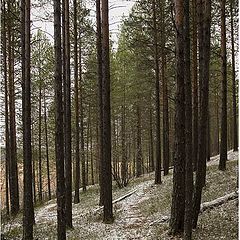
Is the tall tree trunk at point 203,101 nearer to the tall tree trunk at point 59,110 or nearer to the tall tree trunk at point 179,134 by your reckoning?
the tall tree trunk at point 179,134

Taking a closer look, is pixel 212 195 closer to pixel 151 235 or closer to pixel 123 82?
pixel 151 235

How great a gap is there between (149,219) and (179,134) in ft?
16.2

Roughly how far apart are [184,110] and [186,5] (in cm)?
276

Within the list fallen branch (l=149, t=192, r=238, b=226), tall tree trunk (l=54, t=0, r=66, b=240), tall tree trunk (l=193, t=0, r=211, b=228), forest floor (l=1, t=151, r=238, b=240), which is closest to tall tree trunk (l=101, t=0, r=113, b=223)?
forest floor (l=1, t=151, r=238, b=240)

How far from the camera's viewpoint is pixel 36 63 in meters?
26.8

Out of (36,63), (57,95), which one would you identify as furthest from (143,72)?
(57,95)

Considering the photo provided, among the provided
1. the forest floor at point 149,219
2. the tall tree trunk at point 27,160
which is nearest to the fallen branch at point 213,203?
the forest floor at point 149,219

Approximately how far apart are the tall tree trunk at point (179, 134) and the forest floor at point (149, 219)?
0.61 meters

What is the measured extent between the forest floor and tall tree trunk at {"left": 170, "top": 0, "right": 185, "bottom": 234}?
612 mm

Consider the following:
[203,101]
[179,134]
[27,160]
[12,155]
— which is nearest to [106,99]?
[27,160]

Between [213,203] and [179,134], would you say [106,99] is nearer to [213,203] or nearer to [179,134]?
[179,134]

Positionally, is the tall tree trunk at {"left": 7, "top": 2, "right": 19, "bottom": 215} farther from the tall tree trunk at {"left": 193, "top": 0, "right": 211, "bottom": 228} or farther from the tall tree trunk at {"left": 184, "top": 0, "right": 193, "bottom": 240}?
the tall tree trunk at {"left": 184, "top": 0, "right": 193, "bottom": 240}

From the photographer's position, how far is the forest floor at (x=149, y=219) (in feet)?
35.4

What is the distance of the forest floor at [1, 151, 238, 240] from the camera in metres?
10.8
